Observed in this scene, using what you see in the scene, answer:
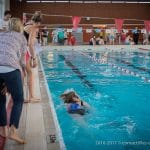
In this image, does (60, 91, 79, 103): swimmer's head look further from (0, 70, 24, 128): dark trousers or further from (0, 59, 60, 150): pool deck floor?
(0, 70, 24, 128): dark trousers

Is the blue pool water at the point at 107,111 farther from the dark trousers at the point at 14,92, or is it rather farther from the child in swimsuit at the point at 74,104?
the dark trousers at the point at 14,92

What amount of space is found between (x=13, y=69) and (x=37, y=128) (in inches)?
47.1

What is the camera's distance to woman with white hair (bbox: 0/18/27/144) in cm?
362

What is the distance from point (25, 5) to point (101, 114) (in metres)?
28.3

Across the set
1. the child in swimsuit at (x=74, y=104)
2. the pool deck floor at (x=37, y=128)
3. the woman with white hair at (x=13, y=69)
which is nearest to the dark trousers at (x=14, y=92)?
the woman with white hair at (x=13, y=69)

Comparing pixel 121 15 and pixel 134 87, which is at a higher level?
pixel 121 15

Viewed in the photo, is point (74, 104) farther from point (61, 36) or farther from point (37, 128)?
point (61, 36)

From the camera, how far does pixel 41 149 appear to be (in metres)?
Answer: 3.78

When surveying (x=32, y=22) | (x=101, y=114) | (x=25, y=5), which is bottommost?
(x=101, y=114)

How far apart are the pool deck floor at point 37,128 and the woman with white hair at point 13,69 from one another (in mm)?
125

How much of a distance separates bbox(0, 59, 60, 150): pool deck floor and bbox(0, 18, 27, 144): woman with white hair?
0.41ft

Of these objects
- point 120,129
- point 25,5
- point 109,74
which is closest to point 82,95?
point 120,129

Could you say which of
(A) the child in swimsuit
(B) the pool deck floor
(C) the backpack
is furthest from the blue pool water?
(C) the backpack

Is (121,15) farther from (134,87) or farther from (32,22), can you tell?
(32,22)
